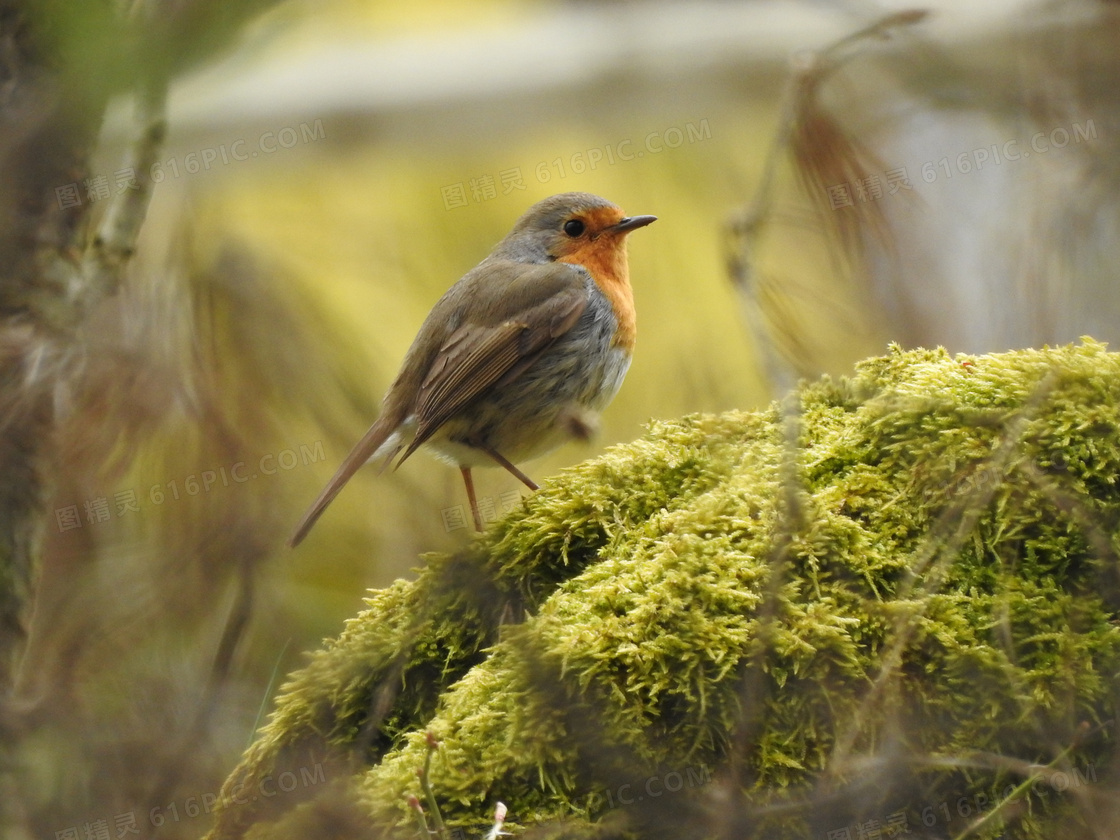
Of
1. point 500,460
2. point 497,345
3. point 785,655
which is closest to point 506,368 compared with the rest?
point 497,345

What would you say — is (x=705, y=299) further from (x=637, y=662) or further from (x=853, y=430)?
(x=637, y=662)

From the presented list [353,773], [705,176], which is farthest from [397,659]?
[705,176]

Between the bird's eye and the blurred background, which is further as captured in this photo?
the bird's eye

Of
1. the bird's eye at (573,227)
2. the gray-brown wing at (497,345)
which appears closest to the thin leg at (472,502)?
the gray-brown wing at (497,345)

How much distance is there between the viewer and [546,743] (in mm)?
1879

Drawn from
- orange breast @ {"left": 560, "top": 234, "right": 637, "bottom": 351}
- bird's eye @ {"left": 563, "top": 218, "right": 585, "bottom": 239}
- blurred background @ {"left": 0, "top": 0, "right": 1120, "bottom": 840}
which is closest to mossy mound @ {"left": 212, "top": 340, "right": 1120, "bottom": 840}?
blurred background @ {"left": 0, "top": 0, "right": 1120, "bottom": 840}

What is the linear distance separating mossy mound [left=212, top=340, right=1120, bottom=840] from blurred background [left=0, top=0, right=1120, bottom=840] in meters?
0.34

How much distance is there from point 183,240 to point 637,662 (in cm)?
262

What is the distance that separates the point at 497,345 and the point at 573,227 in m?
0.77

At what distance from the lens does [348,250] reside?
5984 mm

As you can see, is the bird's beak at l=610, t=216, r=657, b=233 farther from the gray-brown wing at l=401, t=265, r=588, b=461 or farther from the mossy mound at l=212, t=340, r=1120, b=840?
the mossy mound at l=212, t=340, r=1120, b=840

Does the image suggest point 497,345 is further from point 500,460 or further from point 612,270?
point 612,270

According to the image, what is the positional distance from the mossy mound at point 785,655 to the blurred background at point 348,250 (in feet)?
1.11

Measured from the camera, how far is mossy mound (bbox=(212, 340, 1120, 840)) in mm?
1751
